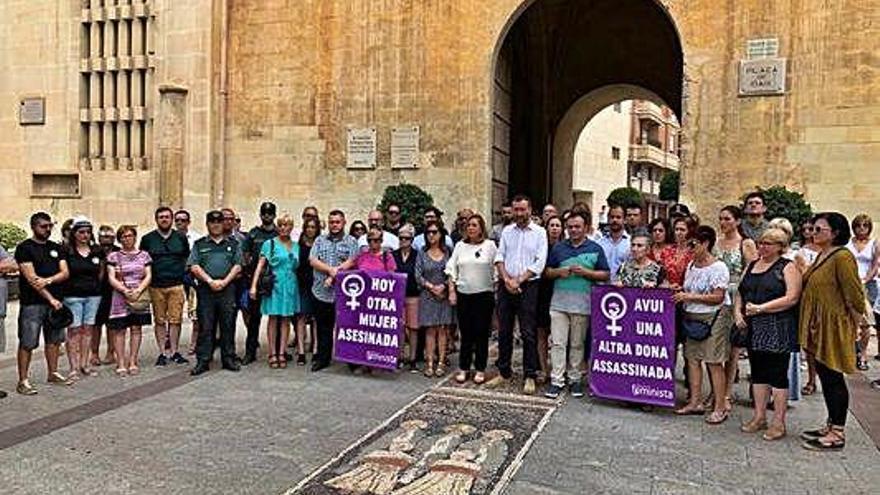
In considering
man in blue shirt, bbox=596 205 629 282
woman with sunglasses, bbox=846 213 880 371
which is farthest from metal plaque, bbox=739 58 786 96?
man in blue shirt, bbox=596 205 629 282

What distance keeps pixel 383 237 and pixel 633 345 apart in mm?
3035

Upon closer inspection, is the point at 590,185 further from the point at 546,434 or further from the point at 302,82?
the point at 546,434

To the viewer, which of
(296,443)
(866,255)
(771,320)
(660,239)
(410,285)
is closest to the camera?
(296,443)

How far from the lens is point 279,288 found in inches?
310

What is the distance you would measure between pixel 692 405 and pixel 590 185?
3230 cm

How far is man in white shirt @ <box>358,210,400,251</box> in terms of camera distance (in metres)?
7.66

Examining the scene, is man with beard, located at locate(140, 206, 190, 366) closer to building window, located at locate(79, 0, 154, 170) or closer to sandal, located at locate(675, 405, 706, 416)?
sandal, located at locate(675, 405, 706, 416)

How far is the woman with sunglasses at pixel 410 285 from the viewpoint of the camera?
7.68 meters

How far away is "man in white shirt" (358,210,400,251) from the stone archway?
9.98 meters

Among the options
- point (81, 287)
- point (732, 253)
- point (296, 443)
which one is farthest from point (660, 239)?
point (81, 287)

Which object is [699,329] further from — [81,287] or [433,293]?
[81,287]

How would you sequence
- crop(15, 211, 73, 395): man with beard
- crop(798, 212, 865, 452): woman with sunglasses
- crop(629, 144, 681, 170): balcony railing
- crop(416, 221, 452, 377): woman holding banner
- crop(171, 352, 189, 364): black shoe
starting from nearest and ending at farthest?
crop(798, 212, 865, 452): woman with sunglasses < crop(15, 211, 73, 395): man with beard < crop(416, 221, 452, 377): woman holding banner < crop(171, 352, 189, 364): black shoe < crop(629, 144, 681, 170): balcony railing

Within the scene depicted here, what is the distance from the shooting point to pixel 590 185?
37875 mm

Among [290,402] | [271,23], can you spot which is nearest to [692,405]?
[290,402]
